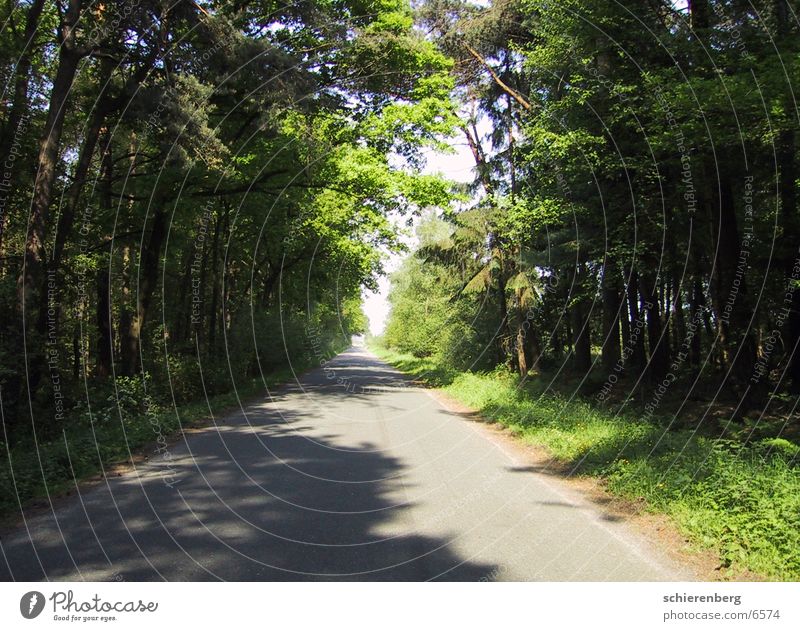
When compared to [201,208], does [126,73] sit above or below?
above

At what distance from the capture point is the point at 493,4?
19.9 meters

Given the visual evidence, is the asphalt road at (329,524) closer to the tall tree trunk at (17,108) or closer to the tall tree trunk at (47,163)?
the tall tree trunk at (47,163)

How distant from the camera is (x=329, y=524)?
19.4 feet

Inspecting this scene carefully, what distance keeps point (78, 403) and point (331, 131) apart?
11.8m

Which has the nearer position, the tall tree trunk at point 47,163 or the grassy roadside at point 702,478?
the grassy roadside at point 702,478

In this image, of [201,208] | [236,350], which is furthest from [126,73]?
[236,350]

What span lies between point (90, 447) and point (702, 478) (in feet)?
30.8

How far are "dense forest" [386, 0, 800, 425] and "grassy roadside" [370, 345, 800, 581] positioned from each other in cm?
491

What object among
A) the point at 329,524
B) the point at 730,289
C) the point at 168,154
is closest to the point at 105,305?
the point at 168,154

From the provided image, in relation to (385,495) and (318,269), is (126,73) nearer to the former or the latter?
(385,495)

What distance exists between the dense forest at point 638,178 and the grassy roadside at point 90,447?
1099 cm

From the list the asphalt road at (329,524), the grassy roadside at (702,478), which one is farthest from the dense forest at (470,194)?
the asphalt road at (329,524)

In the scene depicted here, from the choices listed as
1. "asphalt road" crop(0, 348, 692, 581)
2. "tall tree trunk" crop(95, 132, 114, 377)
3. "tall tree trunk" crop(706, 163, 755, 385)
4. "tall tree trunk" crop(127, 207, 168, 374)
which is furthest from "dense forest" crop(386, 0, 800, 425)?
"tall tree trunk" crop(95, 132, 114, 377)

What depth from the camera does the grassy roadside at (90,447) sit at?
7.29 metres
